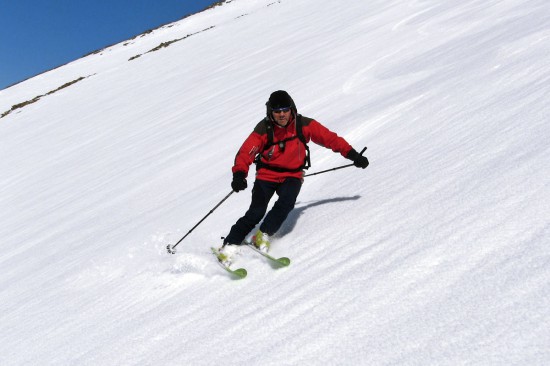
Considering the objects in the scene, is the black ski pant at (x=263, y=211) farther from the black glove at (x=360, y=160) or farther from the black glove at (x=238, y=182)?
the black glove at (x=360, y=160)

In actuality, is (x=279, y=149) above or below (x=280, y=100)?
below

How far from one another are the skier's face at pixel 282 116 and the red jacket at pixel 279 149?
0.07 metres

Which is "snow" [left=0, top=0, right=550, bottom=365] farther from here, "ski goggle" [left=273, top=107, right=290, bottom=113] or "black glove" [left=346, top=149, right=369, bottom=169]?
"ski goggle" [left=273, top=107, right=290, bottom=113]

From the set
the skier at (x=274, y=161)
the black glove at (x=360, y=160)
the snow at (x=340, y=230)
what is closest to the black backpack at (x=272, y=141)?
the skier at (x=274, y=161)

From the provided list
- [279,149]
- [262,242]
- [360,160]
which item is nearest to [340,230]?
[262,242]

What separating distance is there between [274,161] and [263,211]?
0.43 m

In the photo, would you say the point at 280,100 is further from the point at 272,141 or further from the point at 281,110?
the point at 272,141

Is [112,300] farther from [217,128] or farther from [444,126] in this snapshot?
[217,128]

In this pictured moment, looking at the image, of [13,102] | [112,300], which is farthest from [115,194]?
[13,102]

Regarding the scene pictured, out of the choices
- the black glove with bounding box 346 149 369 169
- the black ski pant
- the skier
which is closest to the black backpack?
the skier

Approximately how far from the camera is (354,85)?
365 inches

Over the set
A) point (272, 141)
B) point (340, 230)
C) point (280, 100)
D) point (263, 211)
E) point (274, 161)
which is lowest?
point (340, 230)

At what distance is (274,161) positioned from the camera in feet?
12.9

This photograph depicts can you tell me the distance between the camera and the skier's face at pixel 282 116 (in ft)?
12.2
